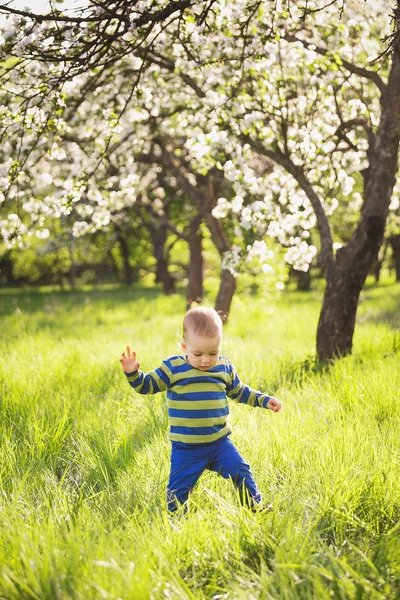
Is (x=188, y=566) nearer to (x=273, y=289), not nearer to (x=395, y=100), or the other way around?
(x=395, y=100)

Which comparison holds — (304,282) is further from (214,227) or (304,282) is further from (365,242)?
(365,242)

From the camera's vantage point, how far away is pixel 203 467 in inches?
130

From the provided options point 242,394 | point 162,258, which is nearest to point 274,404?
point 242,394

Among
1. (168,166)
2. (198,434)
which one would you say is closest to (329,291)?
(198,434)

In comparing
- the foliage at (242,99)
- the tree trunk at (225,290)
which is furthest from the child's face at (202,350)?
the tree trunk at (225,290)

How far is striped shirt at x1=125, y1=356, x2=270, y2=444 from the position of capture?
3305 millimetres

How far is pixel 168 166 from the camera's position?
1009cm

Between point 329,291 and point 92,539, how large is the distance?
4380 mm

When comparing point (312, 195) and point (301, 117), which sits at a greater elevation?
point (301, 117)

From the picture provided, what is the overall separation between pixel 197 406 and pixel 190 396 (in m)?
0.07

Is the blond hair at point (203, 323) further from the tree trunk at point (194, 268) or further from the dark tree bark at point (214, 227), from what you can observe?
the tree trunk at point (194, 268)

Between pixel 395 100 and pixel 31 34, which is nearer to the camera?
pixel 31 34

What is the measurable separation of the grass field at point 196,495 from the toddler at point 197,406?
0.43 ft

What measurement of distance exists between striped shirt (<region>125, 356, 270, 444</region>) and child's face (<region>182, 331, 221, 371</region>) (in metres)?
0.08
